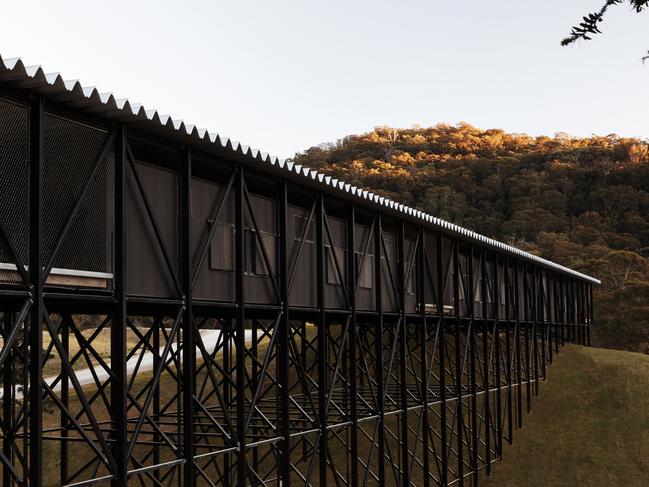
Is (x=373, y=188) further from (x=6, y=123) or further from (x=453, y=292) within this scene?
(x=6, y=123)

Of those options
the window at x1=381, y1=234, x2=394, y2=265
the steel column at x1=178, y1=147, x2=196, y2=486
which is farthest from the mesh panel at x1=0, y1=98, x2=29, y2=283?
the window at x1=381, y1=234, x2=394, y2=265

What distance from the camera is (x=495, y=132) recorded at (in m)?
115

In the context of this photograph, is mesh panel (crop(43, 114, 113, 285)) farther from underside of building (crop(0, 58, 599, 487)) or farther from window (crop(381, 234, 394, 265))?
window (crop(381, 234, 394, 265))

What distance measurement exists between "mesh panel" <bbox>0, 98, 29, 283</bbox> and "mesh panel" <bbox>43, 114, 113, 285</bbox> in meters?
0.47

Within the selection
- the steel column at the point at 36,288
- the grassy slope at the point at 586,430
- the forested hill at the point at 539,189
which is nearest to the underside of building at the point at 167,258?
the steel column at the point at 36,288

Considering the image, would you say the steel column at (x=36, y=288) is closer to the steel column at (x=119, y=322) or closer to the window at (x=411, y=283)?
the steel column at (x=119, y=322)

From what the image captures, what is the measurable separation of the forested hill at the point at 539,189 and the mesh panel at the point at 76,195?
53629 mm

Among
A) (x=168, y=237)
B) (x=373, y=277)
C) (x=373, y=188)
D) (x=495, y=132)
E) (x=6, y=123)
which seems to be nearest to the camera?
(x=6, y=123)

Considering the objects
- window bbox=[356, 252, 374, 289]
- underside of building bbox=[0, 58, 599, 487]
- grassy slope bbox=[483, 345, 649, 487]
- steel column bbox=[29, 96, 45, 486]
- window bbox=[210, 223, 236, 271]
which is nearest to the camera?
steel column bbox=[29, 96, 45, 486]

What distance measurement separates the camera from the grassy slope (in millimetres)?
35062

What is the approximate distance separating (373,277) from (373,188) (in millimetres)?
61449

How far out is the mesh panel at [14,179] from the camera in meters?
11.6

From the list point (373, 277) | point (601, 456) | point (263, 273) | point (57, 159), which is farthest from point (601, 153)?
point (57, 159)

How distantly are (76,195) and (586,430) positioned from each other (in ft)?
102
